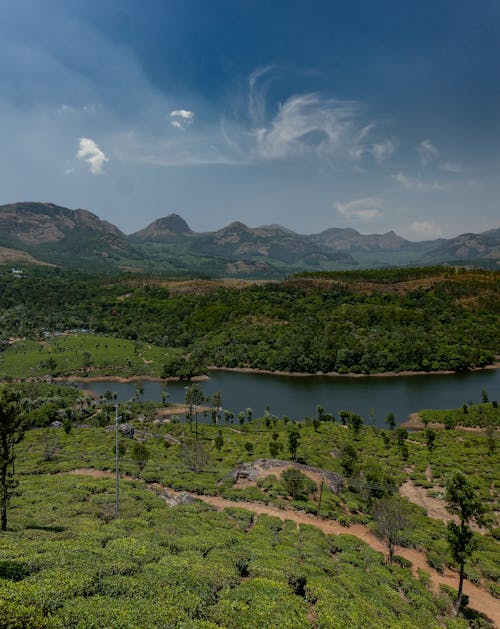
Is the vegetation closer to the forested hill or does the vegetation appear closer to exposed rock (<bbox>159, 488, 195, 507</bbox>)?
the forested hill

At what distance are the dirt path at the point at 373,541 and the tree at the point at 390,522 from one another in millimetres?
1149

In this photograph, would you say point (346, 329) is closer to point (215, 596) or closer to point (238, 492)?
point (238, 492)

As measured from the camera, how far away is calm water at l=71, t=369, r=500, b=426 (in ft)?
359

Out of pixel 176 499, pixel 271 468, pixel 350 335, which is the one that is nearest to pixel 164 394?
pixel 271 468

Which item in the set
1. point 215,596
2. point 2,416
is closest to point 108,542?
point 215,596

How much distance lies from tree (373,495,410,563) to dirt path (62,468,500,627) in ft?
3.77

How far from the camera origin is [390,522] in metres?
30.5

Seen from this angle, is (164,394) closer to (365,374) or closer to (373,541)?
(365,374)

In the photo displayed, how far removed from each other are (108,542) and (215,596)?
24.4 ft

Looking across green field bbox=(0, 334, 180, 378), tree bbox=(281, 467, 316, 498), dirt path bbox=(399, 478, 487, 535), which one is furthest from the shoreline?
tree bbox=(281, 467, 316, 498)

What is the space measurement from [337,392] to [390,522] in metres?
96.3

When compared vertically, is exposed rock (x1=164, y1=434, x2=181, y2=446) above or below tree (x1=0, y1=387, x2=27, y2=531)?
below

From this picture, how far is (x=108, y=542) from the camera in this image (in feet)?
66.9

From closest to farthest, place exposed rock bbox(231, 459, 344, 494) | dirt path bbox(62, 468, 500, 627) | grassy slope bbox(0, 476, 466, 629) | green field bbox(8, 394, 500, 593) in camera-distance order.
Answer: grassy slope bbox(0, 476, 466, 629), dirt path bbox(62, 468, 500, 627), green field bbox(8, 394, 500, 593), exposed rock bbox(231, 459, 344, 494)
